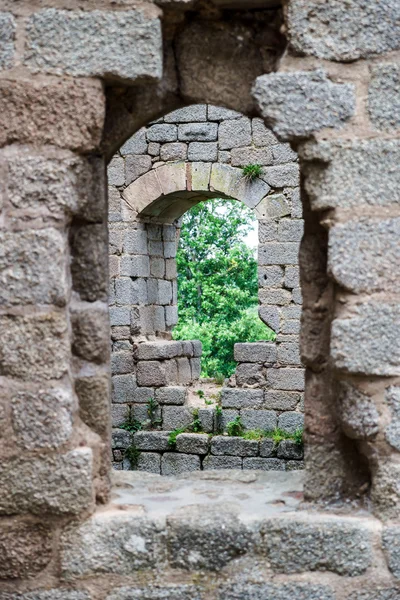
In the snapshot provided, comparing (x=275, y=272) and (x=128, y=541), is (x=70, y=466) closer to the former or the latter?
(x=128, y=541)

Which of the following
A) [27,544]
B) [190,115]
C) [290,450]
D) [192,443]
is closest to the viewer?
[27,544]

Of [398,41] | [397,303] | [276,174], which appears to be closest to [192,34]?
[398,41]

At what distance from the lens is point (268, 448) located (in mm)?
7523

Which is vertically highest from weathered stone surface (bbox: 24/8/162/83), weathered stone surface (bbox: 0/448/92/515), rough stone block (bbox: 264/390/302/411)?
weathered stone surface (bbox: 24/8/162/83)

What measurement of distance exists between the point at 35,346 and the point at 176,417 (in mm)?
5498

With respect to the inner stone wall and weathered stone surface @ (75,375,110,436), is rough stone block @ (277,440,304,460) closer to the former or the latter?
the inner stone wall

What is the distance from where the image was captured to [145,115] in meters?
2.77

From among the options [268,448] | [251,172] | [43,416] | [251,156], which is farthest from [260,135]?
[43,416]

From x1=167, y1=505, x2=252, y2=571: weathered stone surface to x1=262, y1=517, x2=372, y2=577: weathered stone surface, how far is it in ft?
0.31

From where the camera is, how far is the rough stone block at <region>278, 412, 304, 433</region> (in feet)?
25.0

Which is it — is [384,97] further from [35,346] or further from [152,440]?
[152,440]

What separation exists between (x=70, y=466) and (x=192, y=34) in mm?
1615

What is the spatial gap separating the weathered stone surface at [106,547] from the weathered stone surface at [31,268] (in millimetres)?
807

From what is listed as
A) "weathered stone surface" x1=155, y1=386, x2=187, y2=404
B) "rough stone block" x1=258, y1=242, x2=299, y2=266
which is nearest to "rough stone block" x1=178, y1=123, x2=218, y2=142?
"rough stone block" x1=258, y1=242, x2=299, y2=266
